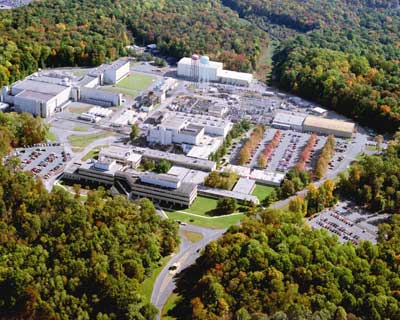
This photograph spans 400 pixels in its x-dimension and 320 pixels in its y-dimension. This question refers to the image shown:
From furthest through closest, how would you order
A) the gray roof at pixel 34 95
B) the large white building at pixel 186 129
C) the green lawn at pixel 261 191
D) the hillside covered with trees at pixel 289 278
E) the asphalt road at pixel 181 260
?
the gray roof at pixel 34 95
the large white building at pixel 186 129
the green lawn at pixel 261 191
the asphalt road at pixel 181 260
the hillside covered with trees at pixel 289 278

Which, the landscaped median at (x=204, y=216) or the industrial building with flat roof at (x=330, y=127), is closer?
the landscaped median at (x=204, y=216)

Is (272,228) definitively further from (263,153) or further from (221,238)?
(263,153)

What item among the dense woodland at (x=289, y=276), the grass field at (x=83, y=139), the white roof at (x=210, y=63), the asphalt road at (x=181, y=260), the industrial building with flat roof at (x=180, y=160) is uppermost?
the dense woodland at (x=289, y=276)

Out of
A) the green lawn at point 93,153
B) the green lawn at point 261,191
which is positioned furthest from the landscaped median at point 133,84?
the green lawn at point 261,191

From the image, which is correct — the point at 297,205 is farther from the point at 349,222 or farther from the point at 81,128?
the point at 81,128

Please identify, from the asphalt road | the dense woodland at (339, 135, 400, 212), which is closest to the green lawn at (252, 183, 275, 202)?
the dense woodland at (339, 135, 400, 212)

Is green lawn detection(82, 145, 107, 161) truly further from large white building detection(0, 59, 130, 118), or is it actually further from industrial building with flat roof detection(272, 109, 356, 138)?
industrial building with flat roof detection(272, 109, 356, 138)

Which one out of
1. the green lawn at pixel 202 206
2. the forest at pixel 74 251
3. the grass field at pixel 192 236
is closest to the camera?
the forest at pixel 74 251

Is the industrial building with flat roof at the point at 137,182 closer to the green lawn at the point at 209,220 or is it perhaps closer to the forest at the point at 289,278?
the green lawn at the point at 209,220

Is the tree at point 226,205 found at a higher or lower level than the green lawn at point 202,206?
higher
